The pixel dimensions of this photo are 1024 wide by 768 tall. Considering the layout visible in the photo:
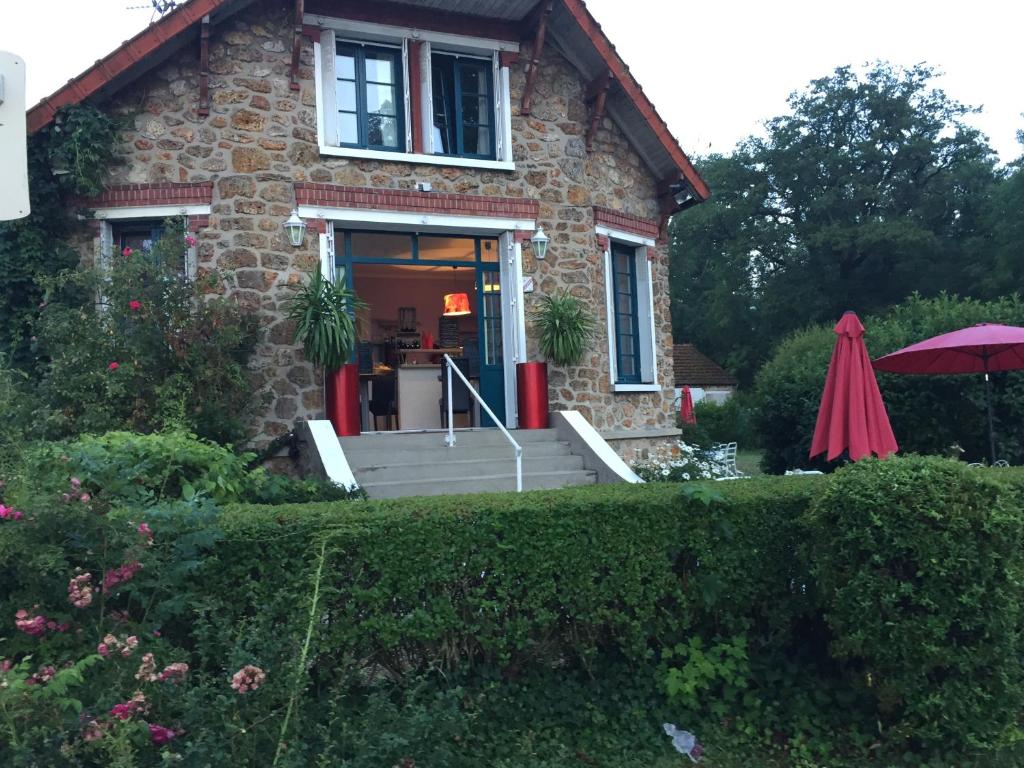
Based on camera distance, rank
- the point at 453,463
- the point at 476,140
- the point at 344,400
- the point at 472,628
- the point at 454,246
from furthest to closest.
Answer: the point at 454,246
the point at 476,140
the point at 344,400
the point at 453,463
the point at 472,628

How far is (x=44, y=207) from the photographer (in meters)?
9.55

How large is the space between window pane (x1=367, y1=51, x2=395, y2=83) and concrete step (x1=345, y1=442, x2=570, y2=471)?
4.71 m

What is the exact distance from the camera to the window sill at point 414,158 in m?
10.4

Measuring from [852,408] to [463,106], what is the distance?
669cm

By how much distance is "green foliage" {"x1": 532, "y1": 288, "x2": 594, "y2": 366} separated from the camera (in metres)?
10.8

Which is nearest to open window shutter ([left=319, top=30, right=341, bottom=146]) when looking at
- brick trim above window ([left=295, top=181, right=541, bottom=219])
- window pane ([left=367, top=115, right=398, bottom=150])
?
window pane ([left=367, top=115, right=398, bottom=150])

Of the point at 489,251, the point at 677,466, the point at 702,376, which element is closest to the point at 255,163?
Result: the point at 489,251

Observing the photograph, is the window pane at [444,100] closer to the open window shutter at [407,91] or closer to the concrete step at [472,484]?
the open window shutter at [407,91]

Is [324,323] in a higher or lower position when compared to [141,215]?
lower

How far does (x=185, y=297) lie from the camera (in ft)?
28.7

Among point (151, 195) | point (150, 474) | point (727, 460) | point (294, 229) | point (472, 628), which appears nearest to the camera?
point (472, 628)

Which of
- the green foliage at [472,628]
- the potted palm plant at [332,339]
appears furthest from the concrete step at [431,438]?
the green foliage at [472,628]

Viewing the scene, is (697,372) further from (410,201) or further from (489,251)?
(410,201)

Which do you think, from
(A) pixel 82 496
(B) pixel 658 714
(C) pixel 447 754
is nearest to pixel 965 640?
(B) pixel 658 714
